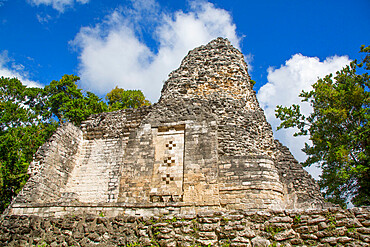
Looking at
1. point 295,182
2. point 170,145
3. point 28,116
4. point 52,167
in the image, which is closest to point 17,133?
point 28,116

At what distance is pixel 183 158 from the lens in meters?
8.87

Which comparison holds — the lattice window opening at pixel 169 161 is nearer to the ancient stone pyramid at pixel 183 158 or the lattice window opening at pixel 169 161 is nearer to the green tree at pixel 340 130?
the ancient stone pyramid at pixel 183 158

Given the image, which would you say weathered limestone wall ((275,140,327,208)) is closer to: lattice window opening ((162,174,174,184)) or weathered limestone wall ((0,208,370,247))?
lattice window opening ((162,174,174,184))

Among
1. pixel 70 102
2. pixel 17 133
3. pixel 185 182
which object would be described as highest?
pixel 70 102

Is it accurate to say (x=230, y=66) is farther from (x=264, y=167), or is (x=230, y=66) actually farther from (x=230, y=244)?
(x=230, y=244)

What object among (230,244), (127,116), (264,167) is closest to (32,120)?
(127,116)

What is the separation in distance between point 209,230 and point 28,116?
55.8ft

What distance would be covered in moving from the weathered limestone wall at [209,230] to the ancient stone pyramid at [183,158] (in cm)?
118

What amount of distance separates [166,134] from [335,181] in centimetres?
885

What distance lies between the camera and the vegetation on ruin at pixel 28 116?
15.3 m

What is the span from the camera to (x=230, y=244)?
14.7 ft

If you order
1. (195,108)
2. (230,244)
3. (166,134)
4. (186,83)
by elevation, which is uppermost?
(186,83)

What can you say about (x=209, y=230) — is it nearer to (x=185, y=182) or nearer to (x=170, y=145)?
(x=185, y=182)

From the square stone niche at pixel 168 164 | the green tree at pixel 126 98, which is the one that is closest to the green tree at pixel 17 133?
the green tree at pixel 126 98
